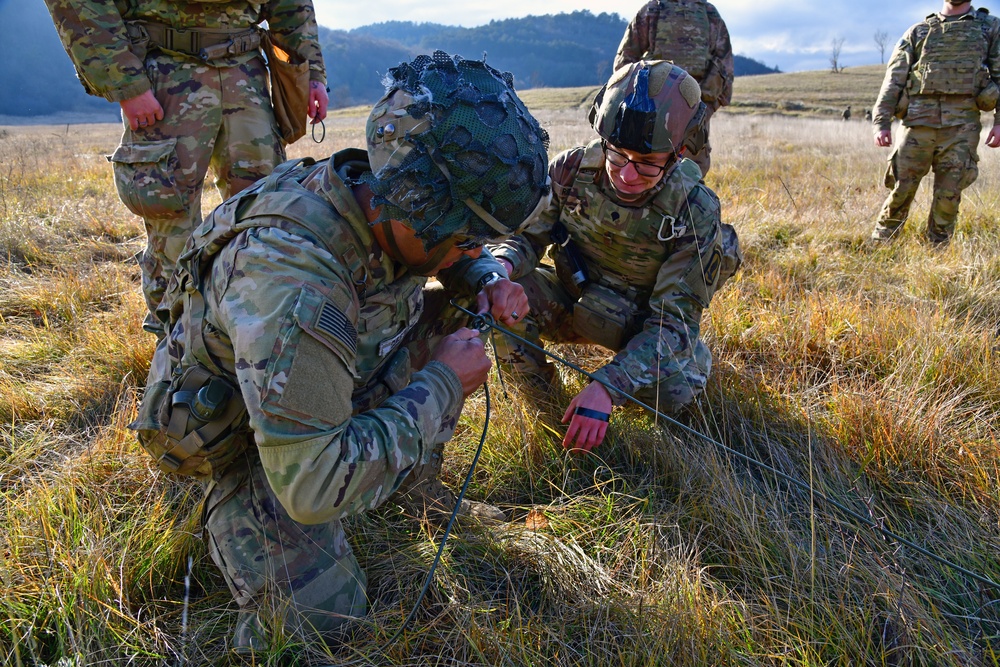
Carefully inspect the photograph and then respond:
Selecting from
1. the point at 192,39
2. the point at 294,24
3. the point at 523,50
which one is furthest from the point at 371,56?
the point at 192,39

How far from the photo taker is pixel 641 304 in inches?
138

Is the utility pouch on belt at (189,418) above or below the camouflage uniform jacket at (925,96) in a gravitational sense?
below

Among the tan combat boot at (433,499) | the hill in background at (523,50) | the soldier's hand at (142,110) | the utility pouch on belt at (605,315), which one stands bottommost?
the tan combat boot at (433,499)

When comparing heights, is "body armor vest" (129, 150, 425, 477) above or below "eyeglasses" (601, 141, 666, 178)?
below

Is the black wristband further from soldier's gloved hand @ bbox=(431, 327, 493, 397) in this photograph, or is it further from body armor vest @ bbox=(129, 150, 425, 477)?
body armor vest @ bbox=(129, 150, 425, 477)

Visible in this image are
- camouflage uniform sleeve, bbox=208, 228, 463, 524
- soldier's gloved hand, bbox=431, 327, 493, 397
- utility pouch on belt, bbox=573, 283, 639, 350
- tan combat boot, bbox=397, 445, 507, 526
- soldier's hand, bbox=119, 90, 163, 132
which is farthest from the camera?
utility pouch on belt, bbox=573, 283, 639, 350

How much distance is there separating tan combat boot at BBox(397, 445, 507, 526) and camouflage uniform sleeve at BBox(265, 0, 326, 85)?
2373mm

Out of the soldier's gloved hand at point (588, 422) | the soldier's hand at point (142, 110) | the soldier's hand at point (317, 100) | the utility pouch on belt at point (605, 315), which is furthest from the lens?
the soldier's hand at point (317, 100)

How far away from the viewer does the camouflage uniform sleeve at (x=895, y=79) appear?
629 cm

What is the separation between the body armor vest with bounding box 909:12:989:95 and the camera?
588 cm

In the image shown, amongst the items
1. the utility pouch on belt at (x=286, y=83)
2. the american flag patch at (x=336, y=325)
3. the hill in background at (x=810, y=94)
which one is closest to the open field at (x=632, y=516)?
the american flag patch at (x=336, y=325)

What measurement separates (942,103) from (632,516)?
5884mm

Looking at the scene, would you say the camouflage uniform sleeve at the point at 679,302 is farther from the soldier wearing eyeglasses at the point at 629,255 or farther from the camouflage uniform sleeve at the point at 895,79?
the camouflage uniform sleeve at the point at 895,79

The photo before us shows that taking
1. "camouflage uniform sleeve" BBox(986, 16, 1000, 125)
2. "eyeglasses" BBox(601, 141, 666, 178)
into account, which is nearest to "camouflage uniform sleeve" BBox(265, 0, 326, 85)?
"eyeglasses" BBox(601, 141, 666, 178)
